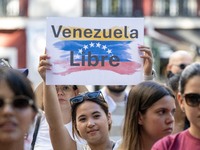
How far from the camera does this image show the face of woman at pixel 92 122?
15.2 feet

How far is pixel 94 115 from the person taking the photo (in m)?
4.71

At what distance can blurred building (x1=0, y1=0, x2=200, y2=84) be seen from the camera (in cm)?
2391

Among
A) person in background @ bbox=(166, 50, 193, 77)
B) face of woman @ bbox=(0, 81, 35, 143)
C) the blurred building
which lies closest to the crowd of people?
face of woman @ bbox=(0, 81, 35, 143)

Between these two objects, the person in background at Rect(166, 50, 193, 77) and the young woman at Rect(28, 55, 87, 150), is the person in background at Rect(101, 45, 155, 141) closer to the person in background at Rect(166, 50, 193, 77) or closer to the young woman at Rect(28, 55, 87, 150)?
the person in background at Rect(166, 50, 193, 77)

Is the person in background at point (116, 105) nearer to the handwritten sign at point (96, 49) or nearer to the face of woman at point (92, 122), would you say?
the handwritten sign at point (96, 49)

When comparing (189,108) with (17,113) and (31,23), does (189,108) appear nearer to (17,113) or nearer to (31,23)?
(17,113)

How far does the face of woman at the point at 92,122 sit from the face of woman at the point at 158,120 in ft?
1.27

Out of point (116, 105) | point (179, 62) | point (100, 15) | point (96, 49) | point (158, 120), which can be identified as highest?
point (100, 15)

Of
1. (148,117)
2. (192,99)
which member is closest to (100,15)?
(148,117)

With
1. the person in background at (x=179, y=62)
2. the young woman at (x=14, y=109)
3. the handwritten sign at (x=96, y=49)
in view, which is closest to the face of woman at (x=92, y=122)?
the handwritten sign at (x=96, y=49)

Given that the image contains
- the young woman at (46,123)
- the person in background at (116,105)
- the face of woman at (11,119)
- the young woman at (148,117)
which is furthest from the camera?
the person in background at (116,105)

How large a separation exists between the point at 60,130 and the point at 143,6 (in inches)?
818

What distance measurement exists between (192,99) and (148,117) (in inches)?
25.4

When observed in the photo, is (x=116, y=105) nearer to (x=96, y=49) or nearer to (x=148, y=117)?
(x=96, y=49)
